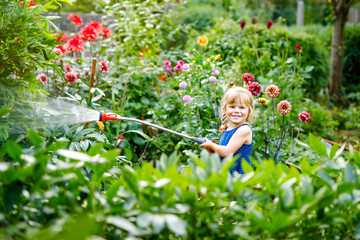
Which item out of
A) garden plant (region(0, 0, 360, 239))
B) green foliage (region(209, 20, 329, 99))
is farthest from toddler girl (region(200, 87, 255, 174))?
green foliage (region(209, 20, 329, 99))

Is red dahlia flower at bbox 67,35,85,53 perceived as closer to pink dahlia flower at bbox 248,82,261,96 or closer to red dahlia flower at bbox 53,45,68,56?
red dahlia flower at bbox 53,45,68,56

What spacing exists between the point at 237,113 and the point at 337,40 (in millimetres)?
5030

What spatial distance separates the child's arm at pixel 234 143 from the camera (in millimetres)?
2133

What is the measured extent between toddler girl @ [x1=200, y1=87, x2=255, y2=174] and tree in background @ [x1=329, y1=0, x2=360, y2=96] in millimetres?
4707

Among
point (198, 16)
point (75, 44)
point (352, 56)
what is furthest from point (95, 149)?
point (352, 56)

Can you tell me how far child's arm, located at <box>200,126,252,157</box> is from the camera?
84.0 inches

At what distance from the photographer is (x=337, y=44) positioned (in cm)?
634

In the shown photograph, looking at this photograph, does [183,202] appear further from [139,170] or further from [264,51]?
[264,51]

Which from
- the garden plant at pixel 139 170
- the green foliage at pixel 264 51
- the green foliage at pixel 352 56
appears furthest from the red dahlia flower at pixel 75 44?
the green foliage at pixel 352 56

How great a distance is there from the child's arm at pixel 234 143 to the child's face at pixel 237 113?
7 centimetres

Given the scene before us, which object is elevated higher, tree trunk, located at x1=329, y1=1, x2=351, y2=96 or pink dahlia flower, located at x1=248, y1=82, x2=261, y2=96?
pink dahlia flower, located at x1=248, y1=82, x2=261, y2=96

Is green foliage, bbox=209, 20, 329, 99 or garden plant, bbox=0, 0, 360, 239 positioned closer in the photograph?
garden plant, bbox=0, 0, 360, 239

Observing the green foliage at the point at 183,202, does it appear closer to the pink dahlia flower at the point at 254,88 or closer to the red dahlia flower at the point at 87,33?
the pink dahlia flower at the point at 254,88

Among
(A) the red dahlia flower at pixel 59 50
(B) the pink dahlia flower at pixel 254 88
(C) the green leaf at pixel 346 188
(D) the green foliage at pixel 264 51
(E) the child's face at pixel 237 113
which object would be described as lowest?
(D) the green foliage at pixel 264 51
